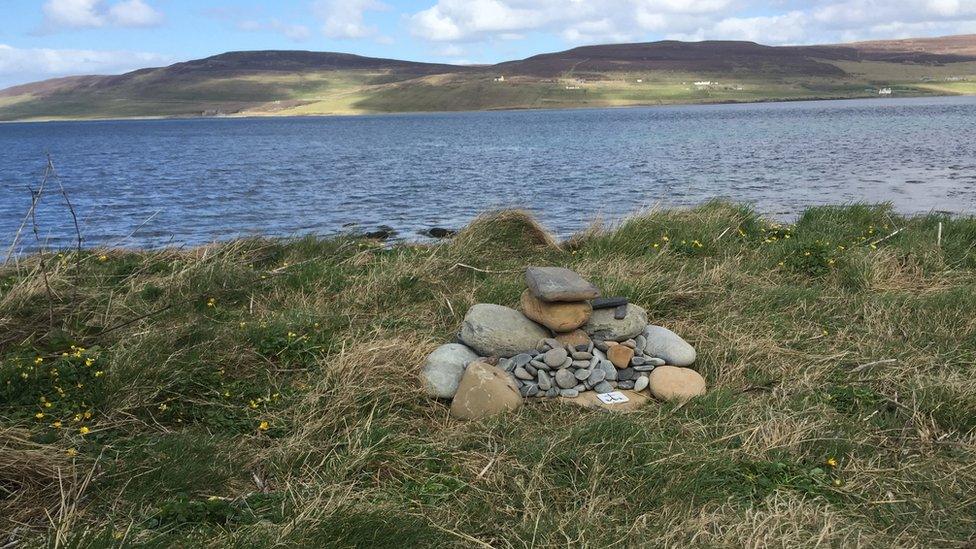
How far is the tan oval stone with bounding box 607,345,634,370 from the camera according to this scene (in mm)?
6051

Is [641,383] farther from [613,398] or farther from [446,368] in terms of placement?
[446,368]

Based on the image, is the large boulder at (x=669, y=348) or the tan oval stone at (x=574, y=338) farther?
the tan oval stone at (x=574, y=338)

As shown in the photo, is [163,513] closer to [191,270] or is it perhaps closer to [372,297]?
[372,297]

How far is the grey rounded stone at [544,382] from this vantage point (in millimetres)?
5711

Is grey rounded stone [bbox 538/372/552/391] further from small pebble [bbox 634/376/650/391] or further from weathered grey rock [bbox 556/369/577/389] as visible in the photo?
small pebble [bbox 634/376/650/391]

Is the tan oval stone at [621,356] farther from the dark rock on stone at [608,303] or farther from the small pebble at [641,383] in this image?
the dark rock on stone at [608,303]

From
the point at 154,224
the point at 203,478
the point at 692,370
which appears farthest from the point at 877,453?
the point at 154,224

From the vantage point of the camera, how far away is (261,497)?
4.10 m

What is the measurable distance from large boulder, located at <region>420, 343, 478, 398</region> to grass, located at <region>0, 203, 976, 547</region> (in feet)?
0.50

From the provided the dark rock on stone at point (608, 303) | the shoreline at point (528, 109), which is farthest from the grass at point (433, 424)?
the shoreline at point (528, 109)

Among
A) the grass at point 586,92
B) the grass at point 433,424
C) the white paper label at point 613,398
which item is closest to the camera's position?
the grass at point 433,424

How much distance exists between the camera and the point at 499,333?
629 cm

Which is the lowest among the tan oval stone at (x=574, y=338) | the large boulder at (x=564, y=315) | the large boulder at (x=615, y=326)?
the tan oval stone at (x=574, y=338)

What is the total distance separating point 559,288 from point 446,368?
4.01ft
